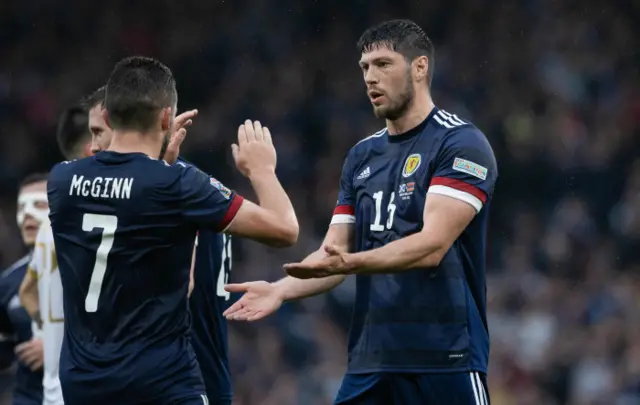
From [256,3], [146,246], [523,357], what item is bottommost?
[523,357]

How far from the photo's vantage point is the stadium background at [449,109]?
38.0ft

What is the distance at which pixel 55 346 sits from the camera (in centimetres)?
645

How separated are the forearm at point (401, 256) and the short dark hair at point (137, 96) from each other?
39.4 inches

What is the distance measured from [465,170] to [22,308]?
3578 mm

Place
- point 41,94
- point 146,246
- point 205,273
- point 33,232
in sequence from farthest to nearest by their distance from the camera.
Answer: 1. point 41,94
2. point 33,232
3. point 205,273
4. point 146,246

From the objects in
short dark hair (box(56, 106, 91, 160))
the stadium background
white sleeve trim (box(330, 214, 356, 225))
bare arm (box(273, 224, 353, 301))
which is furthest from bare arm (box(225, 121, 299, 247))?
the stadium background

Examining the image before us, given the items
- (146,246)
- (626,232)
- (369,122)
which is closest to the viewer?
(146,246)

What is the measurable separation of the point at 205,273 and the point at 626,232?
23.8ft

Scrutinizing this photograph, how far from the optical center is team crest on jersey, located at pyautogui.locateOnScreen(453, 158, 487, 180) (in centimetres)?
525

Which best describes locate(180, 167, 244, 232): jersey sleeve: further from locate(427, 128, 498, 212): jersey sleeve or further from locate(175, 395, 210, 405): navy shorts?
locate(427, 128, 498, 212): jersey sleeve

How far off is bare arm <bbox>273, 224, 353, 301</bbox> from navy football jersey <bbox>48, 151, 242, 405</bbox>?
0.73m

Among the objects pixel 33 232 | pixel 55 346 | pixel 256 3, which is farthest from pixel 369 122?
pixel 55 346

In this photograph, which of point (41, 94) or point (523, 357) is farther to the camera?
point (41, 94)

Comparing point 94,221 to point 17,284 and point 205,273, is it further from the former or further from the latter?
point 17,284
